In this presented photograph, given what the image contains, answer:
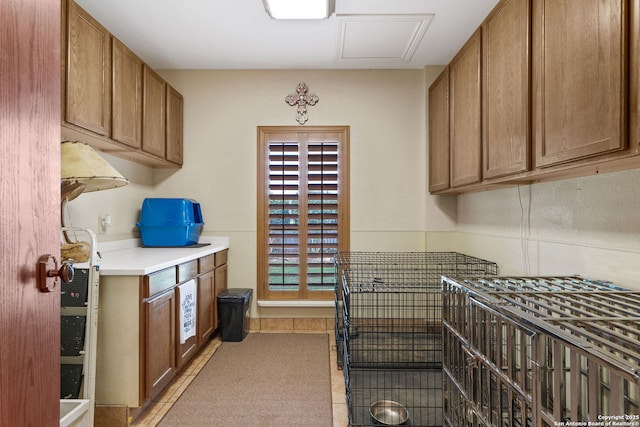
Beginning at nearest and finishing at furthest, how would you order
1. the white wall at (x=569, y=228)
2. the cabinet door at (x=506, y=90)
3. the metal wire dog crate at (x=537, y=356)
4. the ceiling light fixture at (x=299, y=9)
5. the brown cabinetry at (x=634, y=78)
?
the metal wire dog crate at (x=537, y=356) → the brown cabinetry at (x=634, y=78) → the white wall at (x=569, y=228) → the cabinet door at (x=506, y=90) → the ceiling light fixture at (x=299, y=9)

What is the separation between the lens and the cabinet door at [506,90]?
5.40ft

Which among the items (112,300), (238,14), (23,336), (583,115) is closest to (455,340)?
(583,115)

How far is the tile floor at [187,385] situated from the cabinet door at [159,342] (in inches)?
5.1

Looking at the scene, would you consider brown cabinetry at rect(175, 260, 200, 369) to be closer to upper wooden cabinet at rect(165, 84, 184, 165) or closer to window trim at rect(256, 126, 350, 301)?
window trim at rect(256, 126, 350, 301)

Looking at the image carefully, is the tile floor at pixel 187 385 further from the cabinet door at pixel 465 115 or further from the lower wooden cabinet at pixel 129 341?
the cabinet door at pixel 465 115

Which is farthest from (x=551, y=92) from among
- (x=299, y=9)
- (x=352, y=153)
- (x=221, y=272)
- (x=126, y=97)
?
(x=221, y=272)

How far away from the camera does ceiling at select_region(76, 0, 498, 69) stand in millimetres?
2352

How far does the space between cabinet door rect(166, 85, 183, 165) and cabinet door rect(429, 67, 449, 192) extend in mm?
2387

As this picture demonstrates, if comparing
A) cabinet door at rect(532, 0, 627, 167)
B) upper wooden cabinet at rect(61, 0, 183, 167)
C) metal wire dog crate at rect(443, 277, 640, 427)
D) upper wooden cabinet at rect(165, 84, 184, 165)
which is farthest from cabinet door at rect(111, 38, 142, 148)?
cabinet door at rect(532, 0, 627, 167)

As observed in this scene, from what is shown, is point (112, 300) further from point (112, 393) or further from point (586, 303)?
point (586, 303)

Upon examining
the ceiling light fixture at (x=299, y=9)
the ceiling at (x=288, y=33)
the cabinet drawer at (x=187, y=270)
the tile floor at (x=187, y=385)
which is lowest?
the tile floor at (x=187, y=385)

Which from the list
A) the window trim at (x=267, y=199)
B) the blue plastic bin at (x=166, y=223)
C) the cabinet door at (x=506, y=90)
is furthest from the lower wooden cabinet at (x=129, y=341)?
the cabinet door at (x=506, y=90)

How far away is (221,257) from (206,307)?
1.74 ft

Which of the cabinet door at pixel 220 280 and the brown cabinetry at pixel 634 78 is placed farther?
the cabinet door at pixel 220 280
